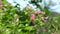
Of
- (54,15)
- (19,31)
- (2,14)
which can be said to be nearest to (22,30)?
(19,31)

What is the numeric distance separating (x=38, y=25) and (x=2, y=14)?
62 cm

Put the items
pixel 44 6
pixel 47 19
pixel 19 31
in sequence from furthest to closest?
1. pixel 44 6
2. pixel 47 19
3. pixel 19 31

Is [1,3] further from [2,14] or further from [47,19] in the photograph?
[47,19]

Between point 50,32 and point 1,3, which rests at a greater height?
point 1,3

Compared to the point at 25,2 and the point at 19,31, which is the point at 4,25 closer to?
the point at 19,31

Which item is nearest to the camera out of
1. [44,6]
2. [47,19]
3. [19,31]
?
[19,31]

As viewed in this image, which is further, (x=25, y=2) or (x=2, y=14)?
(x=25, y=2)

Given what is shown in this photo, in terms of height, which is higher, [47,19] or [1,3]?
[1,3]

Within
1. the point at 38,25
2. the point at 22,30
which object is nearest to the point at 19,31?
the point at 22,30

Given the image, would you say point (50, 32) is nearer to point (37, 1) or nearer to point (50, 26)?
point (50, 26)

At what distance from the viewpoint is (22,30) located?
13.2 ft

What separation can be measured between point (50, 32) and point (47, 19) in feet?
0.91

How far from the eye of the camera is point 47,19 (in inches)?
168

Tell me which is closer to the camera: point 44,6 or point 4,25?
point 4,25
